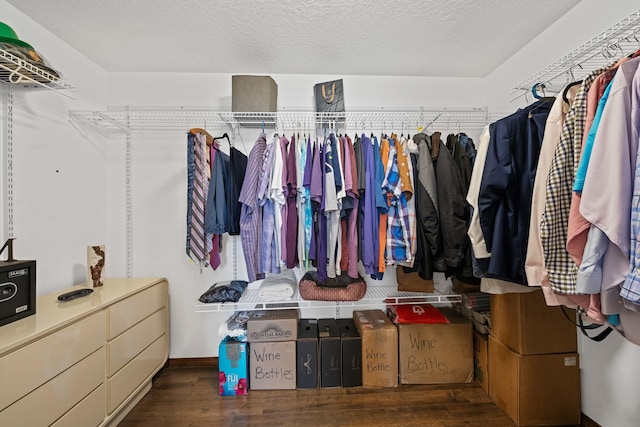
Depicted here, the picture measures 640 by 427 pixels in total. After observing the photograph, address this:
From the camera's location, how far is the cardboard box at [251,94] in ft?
6.17

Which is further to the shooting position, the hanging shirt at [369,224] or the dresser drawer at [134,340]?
the hanging shirt at [369,224]

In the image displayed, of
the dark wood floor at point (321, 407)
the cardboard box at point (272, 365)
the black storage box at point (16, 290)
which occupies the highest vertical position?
the black storage box at point (16, 290)

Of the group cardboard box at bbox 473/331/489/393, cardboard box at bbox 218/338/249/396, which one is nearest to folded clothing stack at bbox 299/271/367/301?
cardboard box at bbox 218/338/249/396

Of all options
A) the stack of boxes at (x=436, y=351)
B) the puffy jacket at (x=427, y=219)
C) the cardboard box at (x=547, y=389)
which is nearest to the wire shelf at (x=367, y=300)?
the stack of boxes at (x=436, y=351)

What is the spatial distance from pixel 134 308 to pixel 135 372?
40 cm

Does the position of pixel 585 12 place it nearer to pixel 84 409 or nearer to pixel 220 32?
pixel 220 32

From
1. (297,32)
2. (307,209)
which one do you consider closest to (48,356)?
(307,209)

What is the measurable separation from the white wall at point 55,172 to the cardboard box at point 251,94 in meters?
1.13

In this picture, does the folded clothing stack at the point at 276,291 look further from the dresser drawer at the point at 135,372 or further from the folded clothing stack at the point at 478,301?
the folded clothing stack at the point at 478,301

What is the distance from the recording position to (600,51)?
3.22 feet

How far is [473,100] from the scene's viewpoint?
228 centimetres

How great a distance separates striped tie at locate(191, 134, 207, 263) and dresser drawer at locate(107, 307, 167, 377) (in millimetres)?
576

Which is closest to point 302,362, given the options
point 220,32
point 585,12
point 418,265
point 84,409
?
point 418,265

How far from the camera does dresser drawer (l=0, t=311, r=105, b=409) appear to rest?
977mm
